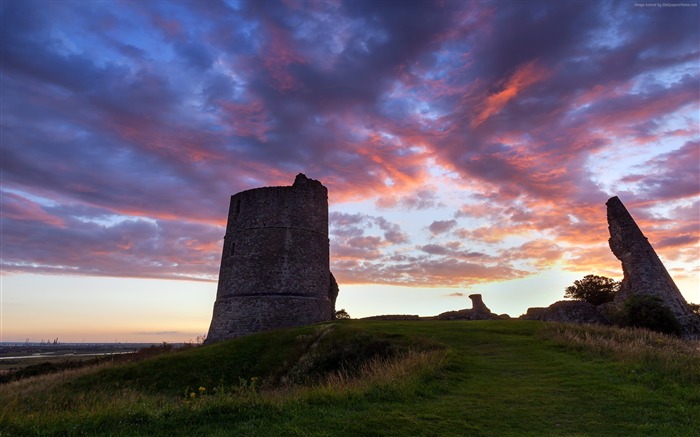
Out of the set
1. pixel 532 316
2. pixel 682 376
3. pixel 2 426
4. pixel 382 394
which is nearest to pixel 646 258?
pixel 532 316

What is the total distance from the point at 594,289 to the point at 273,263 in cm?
3419

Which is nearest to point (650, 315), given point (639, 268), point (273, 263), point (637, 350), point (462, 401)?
point (639, 268)

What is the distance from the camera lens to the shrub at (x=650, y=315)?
21047 millimetres

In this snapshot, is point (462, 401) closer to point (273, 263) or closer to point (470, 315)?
point (273, 263)

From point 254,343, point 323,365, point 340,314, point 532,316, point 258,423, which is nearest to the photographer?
point 258,423

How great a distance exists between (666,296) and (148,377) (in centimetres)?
2907

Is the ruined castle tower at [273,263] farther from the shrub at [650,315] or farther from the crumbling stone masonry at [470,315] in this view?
the shrub at [650,315]

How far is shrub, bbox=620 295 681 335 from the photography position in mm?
21047

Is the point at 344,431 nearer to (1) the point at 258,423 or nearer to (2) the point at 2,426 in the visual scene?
(1) the point at 258,423

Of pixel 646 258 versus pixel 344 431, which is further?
pixel 646 258

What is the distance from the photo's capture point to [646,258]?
26453mm

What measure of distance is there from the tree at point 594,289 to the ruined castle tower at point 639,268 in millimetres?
16325

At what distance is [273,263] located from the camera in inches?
1157

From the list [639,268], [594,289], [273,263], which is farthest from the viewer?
[594,289]
